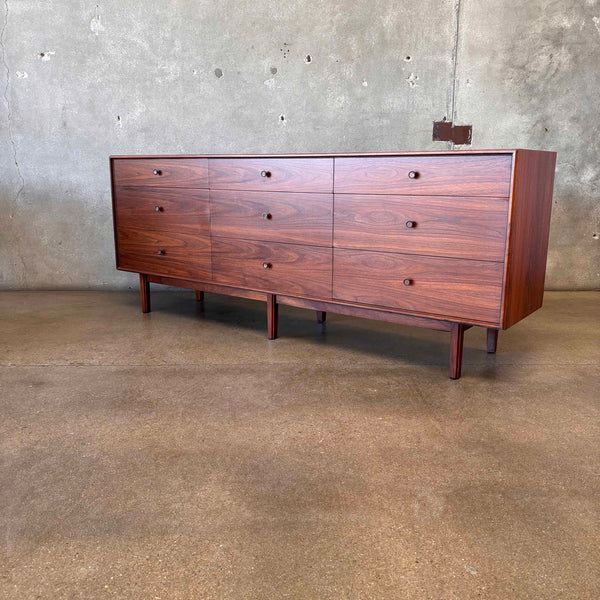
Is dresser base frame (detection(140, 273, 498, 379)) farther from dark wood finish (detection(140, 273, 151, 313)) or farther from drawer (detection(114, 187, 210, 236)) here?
drawer (detection(114, 187, 210, 236))

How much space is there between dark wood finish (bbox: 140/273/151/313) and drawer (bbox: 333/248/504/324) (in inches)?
47.4

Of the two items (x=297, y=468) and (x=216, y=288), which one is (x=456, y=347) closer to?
(x=297, y=468)

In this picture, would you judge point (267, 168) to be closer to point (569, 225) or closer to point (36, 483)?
point (36, 483)

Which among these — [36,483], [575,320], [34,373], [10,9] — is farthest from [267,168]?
[10,9]

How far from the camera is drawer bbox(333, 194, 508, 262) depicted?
2.01m

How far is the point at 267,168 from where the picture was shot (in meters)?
2.54

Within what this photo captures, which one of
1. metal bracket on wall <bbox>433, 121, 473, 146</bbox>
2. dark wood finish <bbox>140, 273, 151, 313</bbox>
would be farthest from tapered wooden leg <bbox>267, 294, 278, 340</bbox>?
metal bracket on wall <bbox>433, 121, 473, 146</bbox>

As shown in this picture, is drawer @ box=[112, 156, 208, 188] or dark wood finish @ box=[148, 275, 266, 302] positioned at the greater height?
drawer @ box=[112, 156, 208, 188]

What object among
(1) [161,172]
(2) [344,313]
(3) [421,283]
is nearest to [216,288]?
(1) [161,172]

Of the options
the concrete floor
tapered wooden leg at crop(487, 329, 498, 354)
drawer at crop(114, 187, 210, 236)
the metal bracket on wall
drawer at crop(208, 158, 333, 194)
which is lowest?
the concrete floor

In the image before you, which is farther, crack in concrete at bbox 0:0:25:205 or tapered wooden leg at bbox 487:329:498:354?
crack in concrete at bbox 0:0:25:205

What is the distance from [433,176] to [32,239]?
265cm

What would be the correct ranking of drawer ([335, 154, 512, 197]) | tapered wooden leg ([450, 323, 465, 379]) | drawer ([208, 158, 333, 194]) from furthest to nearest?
1. drawer ([208, 158, 333, 194])
2. tapered wooden leg ([450, 323, 465, 379])
3. drawer ([335, 154, 512, 197])

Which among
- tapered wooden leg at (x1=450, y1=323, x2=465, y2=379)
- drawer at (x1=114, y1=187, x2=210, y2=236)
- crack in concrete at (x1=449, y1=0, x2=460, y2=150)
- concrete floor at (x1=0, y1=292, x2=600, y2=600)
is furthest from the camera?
crack in concrete at (x1=449, y1=0, x2=460, y2=150)
